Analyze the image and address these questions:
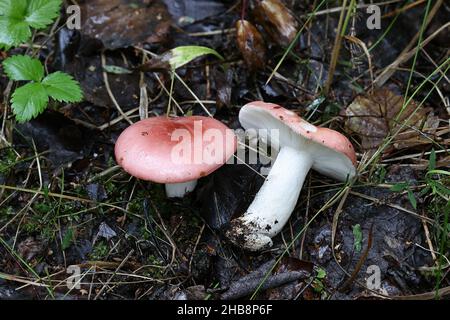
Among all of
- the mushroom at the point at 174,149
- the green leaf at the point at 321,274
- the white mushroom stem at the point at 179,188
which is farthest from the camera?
the white mushroom stem at the point at 179,188

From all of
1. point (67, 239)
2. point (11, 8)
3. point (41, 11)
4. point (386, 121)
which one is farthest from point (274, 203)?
point (11, 8)

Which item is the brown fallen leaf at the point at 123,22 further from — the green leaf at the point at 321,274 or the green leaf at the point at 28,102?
the green leaf at the point at 321,274

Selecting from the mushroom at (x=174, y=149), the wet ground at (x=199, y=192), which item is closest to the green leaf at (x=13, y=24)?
the wet ground at (x=199, y=192)

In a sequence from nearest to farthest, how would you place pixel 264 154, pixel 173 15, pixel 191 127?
pixel 191 127, pixel 264 154, pixel 173 15

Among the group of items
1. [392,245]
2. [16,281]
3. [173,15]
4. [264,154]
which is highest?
[173,15]

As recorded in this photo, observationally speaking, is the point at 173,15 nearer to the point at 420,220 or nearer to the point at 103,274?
the point at 103,274

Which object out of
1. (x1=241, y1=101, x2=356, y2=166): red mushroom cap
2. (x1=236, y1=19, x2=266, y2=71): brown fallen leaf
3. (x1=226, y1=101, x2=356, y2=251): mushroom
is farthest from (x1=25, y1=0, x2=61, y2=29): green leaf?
(x1=241, y1=101, x2=356, y2=166): red mushroom cap

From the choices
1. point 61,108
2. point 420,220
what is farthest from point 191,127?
point 420,220
